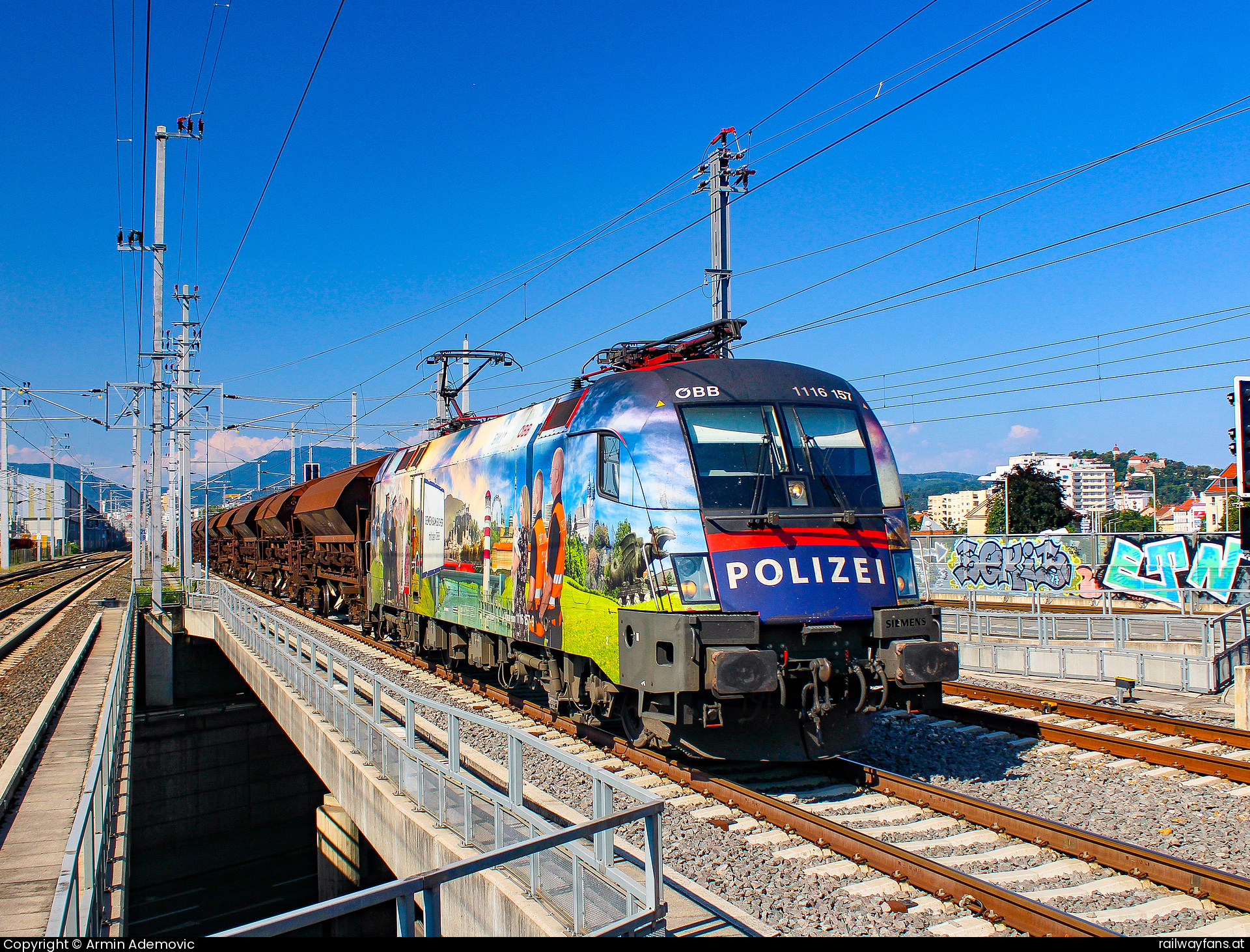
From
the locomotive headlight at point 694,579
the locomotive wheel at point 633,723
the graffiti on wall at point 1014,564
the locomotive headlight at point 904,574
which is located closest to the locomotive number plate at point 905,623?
the locomotive headlight at point 904,574

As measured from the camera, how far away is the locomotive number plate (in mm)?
8281

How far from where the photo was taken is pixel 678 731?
8.51 metres

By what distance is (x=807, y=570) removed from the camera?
8.24 m

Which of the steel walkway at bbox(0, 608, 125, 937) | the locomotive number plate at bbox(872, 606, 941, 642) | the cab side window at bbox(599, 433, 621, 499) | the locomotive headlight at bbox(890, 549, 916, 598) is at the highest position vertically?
the cab side window at bbox(599, 433, 621, 499)

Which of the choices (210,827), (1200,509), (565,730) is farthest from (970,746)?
(1200,509)

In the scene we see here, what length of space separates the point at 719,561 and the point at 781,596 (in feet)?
2.08

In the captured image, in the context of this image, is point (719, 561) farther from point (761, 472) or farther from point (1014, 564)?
point (1014, 564)

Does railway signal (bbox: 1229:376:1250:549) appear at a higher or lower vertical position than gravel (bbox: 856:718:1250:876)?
higher

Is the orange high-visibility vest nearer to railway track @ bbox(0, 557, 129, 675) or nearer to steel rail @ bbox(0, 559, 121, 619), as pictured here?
railway track @ bbox(0, 557, 129, 675)

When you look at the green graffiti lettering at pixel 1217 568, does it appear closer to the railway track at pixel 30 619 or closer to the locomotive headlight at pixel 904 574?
the locomotive headlight at pixel 904 574

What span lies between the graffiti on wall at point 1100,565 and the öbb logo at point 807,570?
69.9 feet

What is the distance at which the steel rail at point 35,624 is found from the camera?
23.7 meters

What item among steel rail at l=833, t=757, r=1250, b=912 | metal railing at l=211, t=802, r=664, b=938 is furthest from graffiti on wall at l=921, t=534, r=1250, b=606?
metal railing at l=211, t=802, r=664, b=938

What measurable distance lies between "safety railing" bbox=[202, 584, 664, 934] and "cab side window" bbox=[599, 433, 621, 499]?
2437 mm
